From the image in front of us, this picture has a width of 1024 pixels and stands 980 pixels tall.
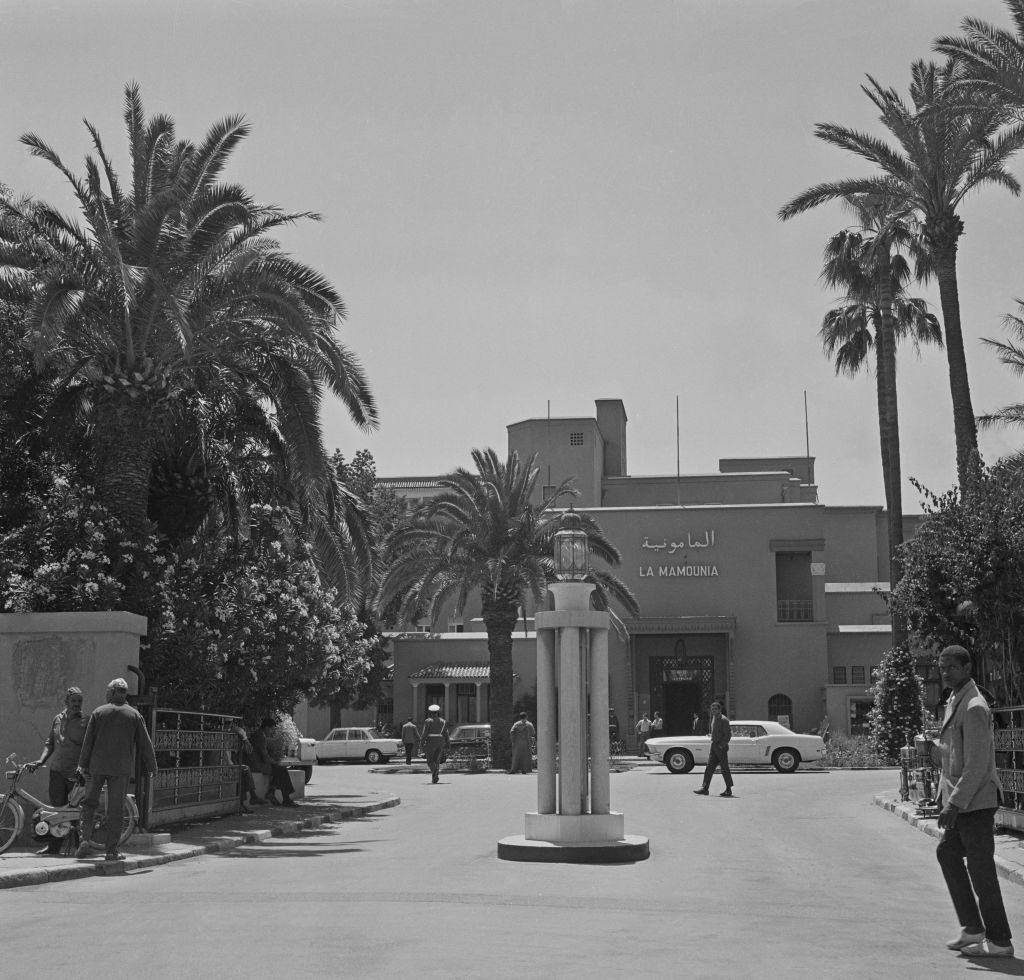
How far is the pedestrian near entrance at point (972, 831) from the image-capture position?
7.85 m

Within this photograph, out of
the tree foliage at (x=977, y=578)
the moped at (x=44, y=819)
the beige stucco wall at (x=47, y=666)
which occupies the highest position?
the tree foliage at (x=977, y=578)

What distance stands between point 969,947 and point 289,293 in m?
13.2

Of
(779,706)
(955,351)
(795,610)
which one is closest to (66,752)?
(955,351)

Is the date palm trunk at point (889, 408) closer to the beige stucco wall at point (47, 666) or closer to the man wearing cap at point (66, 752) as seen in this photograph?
the beige stucco wall at point (47, 666)

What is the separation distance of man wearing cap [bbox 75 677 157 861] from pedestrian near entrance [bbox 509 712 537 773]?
74.3 feet

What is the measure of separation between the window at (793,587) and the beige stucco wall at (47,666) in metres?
41.2

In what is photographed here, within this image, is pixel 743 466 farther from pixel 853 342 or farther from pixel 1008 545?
pixel 1008 545

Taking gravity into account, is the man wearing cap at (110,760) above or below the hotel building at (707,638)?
below

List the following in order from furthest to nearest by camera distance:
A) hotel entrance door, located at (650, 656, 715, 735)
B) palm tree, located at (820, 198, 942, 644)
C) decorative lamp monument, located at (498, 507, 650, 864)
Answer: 1. hotel entrance door, located at (650, 656, 715, 735)
2. palm tree, located at (820, 198, 942, 644)
3. decorative lamp monument, located at (498, 507, 650, 864)

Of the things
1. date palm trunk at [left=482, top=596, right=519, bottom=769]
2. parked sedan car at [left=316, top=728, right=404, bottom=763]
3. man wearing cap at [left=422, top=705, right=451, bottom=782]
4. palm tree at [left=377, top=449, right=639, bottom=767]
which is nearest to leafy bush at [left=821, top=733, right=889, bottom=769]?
palm tree at [left=377, top=449, right=639, bottom=767]

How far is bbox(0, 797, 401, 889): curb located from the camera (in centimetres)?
1164

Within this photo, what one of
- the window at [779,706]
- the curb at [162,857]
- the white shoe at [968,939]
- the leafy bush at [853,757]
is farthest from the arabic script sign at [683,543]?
the white shoe at [968,939]

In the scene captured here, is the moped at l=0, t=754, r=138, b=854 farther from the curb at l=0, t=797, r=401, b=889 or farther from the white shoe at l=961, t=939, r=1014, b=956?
the white shoe at l=961, t=939, r=1014, b=956

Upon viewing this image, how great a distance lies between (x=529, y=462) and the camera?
4059cm
